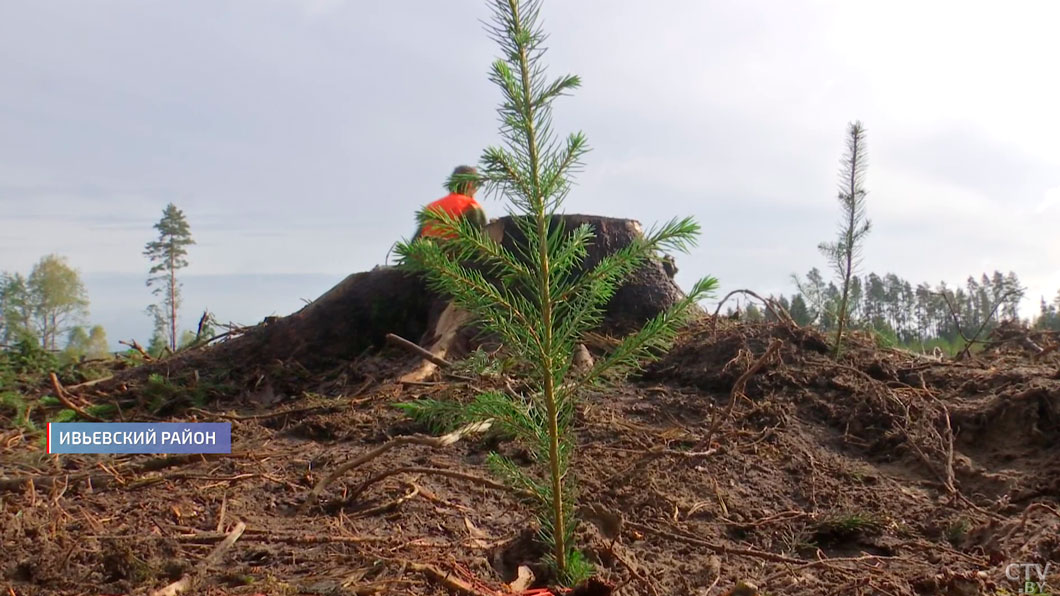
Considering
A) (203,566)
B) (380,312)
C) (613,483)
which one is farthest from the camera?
(380,312)

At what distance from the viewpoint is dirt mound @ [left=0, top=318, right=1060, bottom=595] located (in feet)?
9.52

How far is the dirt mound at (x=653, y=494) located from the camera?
2900 mm

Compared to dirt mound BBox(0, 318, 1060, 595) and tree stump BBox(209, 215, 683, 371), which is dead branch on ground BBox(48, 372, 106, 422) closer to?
dirt mound BBox(0, 318, 1060, 595)

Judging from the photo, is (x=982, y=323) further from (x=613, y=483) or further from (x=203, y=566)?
(x=203, y=566)

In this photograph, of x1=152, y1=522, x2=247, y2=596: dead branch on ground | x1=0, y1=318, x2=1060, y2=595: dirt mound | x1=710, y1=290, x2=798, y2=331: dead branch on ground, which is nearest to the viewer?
x1=152, y1=522, x2=247, y2=596: dead branch on ground

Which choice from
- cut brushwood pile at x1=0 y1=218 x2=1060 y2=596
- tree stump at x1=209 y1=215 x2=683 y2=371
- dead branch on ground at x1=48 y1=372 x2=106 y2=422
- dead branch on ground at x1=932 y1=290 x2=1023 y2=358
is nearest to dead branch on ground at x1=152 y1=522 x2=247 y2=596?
cut brushwood pile at x1=0 y1=218 x2=1060 y2=596

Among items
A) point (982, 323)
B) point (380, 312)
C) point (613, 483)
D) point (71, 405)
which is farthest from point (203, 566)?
point (982, 323)

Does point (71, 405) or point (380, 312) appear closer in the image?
point (71, 405)

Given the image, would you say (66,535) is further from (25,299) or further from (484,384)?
(25,299)

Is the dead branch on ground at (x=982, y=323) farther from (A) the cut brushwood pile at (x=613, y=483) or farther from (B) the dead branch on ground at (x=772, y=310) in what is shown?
(B) the dead branch on ground at (x=772, y=310)

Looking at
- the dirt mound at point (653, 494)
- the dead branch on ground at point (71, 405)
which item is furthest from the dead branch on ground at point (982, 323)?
the dead branch on ground at point (71, 405)

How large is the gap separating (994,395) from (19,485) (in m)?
6.46

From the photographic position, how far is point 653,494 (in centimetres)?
385

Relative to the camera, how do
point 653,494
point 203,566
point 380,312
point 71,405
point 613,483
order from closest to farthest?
point 203,566 → point 653,494 → point 613,483 → point 71,405 → point 380,312
